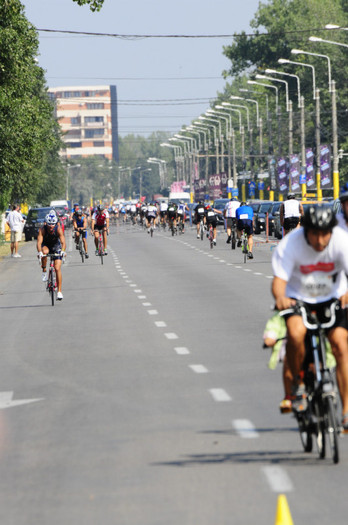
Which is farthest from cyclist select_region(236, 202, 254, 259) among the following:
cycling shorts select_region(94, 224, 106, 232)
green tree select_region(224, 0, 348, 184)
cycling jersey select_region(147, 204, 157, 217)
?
green tree select_region(224, 0, 348, 184)

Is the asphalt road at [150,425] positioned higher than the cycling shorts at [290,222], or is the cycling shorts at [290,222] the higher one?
the cycling shorts at [290,222]

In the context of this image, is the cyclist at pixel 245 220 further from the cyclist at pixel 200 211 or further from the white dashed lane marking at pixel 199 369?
the white dashed lane marking at pixel 199 369

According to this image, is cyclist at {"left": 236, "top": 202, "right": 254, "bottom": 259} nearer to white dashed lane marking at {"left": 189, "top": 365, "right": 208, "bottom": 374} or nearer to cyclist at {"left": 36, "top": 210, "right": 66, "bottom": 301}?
cyclist at {"left": 36, "top": 210, "right": 66, "bottom": 301}

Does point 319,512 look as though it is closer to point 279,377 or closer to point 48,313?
point 279,377

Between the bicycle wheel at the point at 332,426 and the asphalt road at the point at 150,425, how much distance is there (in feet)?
0.30

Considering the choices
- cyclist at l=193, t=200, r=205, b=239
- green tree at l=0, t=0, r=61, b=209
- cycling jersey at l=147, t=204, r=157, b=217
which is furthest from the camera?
cycling jersey at l=147, t=204, r=157, b=217

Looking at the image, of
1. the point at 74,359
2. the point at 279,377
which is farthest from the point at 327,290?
the point at 74,359

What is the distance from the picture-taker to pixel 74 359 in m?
14.3

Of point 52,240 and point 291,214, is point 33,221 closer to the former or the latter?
point 291,214

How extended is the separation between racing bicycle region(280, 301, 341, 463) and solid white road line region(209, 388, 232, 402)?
8.29ft

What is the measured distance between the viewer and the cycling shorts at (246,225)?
120ft

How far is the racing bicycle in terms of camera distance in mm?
7824

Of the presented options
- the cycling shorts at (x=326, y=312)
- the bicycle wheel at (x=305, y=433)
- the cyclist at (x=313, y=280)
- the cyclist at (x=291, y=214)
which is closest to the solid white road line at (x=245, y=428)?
the bicycle wheel at (x=305, y=433)

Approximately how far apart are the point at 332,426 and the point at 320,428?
0.15 m
